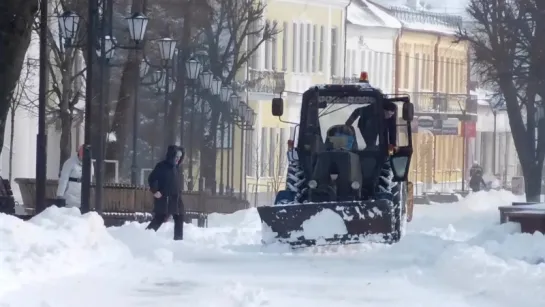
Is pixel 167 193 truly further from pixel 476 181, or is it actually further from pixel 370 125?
pixel 476 181

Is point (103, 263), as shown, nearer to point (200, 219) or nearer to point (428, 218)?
point (200, 219)

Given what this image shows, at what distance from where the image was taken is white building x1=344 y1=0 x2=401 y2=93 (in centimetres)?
6288

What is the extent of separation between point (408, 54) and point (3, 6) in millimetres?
50442

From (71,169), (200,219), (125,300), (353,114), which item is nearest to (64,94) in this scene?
(200,219)

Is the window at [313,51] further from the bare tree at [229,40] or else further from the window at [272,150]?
the bare tree at [229,40]

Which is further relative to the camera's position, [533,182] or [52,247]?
[533,182]

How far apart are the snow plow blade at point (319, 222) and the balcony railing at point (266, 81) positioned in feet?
105

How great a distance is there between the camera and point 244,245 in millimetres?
20406

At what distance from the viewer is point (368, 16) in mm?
65625

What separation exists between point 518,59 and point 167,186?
11.8 metres

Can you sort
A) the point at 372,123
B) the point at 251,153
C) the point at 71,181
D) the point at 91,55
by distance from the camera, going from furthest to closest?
1. the point at 251,153
2. the point at 71,181
3. the point at 91,55
4. the point at 372,123

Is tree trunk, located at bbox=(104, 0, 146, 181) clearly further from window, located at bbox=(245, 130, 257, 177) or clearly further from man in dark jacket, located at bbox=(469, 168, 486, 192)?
man in dark jacket, located at bbox=(469, 168, 486, 192)

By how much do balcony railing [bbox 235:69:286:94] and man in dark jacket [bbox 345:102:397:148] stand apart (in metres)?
29.7

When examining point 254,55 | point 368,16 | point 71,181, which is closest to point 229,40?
point 254,55
